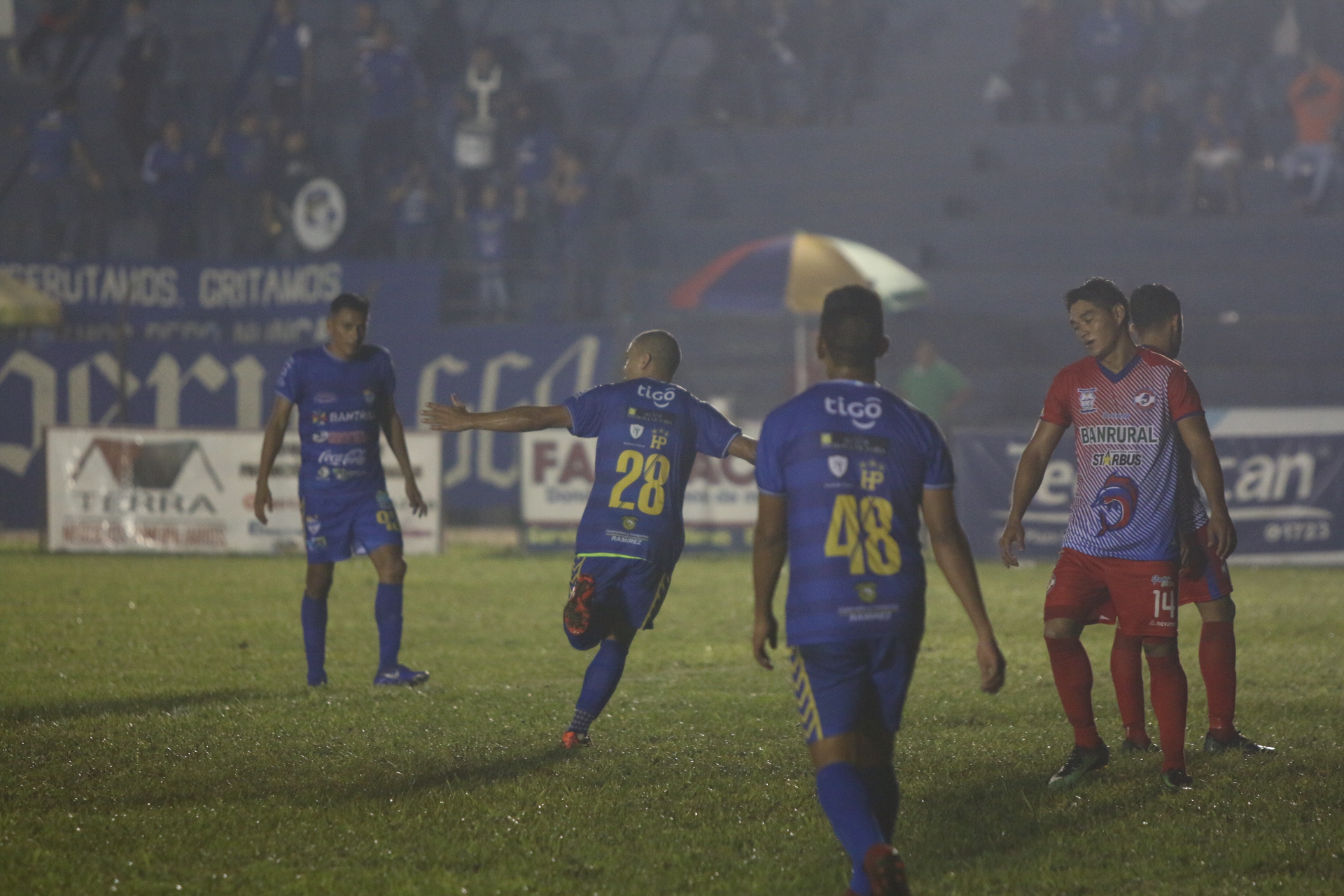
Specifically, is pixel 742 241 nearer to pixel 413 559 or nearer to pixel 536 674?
pixel 413 559

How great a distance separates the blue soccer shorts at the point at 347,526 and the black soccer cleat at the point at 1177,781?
4.60m

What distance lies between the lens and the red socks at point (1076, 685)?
710 centimetres

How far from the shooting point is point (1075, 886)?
539 cm

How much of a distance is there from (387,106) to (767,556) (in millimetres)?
20053

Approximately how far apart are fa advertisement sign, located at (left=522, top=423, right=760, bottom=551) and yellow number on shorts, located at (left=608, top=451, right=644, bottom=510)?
9737 millimetres

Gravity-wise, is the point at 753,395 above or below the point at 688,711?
above

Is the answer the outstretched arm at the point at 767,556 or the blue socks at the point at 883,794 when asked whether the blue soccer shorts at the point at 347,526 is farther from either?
the blue socks at the point at 883,794

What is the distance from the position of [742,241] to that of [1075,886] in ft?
64.6

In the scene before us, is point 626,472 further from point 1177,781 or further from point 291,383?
point 291,383

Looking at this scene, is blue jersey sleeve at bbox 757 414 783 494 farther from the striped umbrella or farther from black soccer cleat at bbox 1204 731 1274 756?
the striped umbrella

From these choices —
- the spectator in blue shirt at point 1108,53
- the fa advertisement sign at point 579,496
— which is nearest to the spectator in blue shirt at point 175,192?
the fa advertisement sign at point 579,496

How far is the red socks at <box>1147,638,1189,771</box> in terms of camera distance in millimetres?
6891

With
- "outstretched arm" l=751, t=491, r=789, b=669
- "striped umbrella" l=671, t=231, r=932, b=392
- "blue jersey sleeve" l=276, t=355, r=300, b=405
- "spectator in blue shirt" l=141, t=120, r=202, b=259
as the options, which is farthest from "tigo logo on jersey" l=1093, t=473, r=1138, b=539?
"spectator in blue shirt" l=141, t=120, r=202, b=259

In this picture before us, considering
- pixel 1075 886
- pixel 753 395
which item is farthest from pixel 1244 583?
pixel 1075 886
